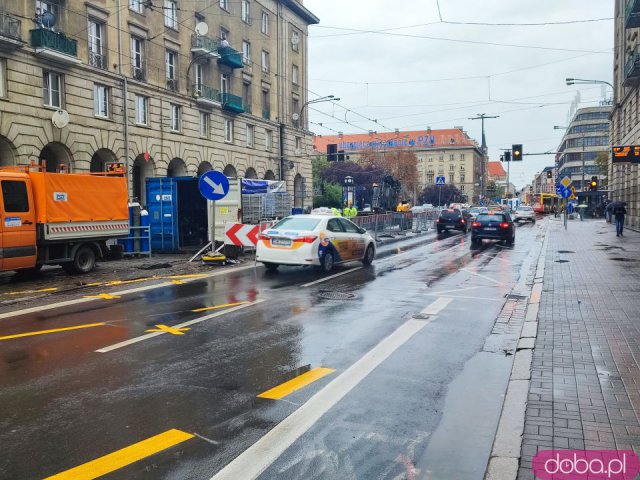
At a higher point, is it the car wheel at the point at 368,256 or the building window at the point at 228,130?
the building window at the point at 228,130

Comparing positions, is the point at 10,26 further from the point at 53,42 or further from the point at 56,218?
the point at 56,218

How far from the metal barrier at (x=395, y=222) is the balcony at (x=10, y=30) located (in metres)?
15.5

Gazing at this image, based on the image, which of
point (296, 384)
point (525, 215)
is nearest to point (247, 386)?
point (296, 384)

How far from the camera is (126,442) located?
13.5 feet

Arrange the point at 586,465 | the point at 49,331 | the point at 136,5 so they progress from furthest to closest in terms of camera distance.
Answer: the point at 136,5 < the point at 49,331 < the point at 586,465

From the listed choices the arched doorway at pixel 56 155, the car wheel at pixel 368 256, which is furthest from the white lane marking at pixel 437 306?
the arched doorway at pixel 56 155

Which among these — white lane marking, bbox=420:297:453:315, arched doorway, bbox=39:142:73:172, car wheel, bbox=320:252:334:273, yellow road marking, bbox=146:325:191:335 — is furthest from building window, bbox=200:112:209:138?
yellow road marking, bbox=146:325:191:335

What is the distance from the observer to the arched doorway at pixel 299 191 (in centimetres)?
4953

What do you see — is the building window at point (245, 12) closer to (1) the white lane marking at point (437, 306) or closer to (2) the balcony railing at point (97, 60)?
(2) the balcony railing at point (97, 60)

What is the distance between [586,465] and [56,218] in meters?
12.5

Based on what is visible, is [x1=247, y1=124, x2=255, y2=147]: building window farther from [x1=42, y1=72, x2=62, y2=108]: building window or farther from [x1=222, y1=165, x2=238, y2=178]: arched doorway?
[x1=42, y1=72, x2=62, y2=108]: building window

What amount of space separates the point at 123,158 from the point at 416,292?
2146cm

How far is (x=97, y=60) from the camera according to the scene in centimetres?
2706

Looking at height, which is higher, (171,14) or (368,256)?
(171,14)
